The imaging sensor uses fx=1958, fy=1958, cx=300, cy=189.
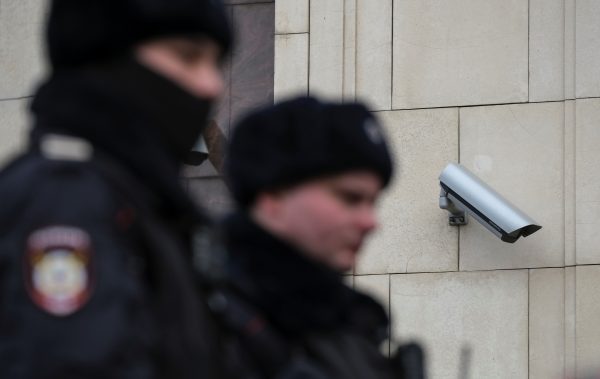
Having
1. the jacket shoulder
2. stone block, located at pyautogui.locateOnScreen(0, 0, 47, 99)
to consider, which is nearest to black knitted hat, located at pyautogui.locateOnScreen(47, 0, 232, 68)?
the jacket shoulder

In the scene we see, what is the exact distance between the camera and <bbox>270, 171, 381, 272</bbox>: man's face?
12.0 ft

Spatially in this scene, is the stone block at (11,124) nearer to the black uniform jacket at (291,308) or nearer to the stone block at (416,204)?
the stone block at (416,204)

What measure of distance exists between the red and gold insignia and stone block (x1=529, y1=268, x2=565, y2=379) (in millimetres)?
8959

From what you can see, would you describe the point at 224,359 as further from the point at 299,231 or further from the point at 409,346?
the point at 409,346

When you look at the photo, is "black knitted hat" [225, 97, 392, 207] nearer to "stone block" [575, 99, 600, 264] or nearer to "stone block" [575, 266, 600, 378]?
"stone block" [575, 266, 600, 378]

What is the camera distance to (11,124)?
13375mm

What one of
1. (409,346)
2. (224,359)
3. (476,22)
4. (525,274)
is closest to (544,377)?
(525,274)

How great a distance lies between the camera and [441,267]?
1203 cm

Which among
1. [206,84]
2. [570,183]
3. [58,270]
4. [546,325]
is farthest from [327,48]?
[58,270]

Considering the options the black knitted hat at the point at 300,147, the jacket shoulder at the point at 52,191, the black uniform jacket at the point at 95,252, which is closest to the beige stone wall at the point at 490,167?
the black knitted hat at the point at 300,147

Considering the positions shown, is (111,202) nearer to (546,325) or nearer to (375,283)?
(546,325)

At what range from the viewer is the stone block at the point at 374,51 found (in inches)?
484

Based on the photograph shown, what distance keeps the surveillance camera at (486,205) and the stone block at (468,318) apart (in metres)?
0.38

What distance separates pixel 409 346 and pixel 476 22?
27.4 ft
